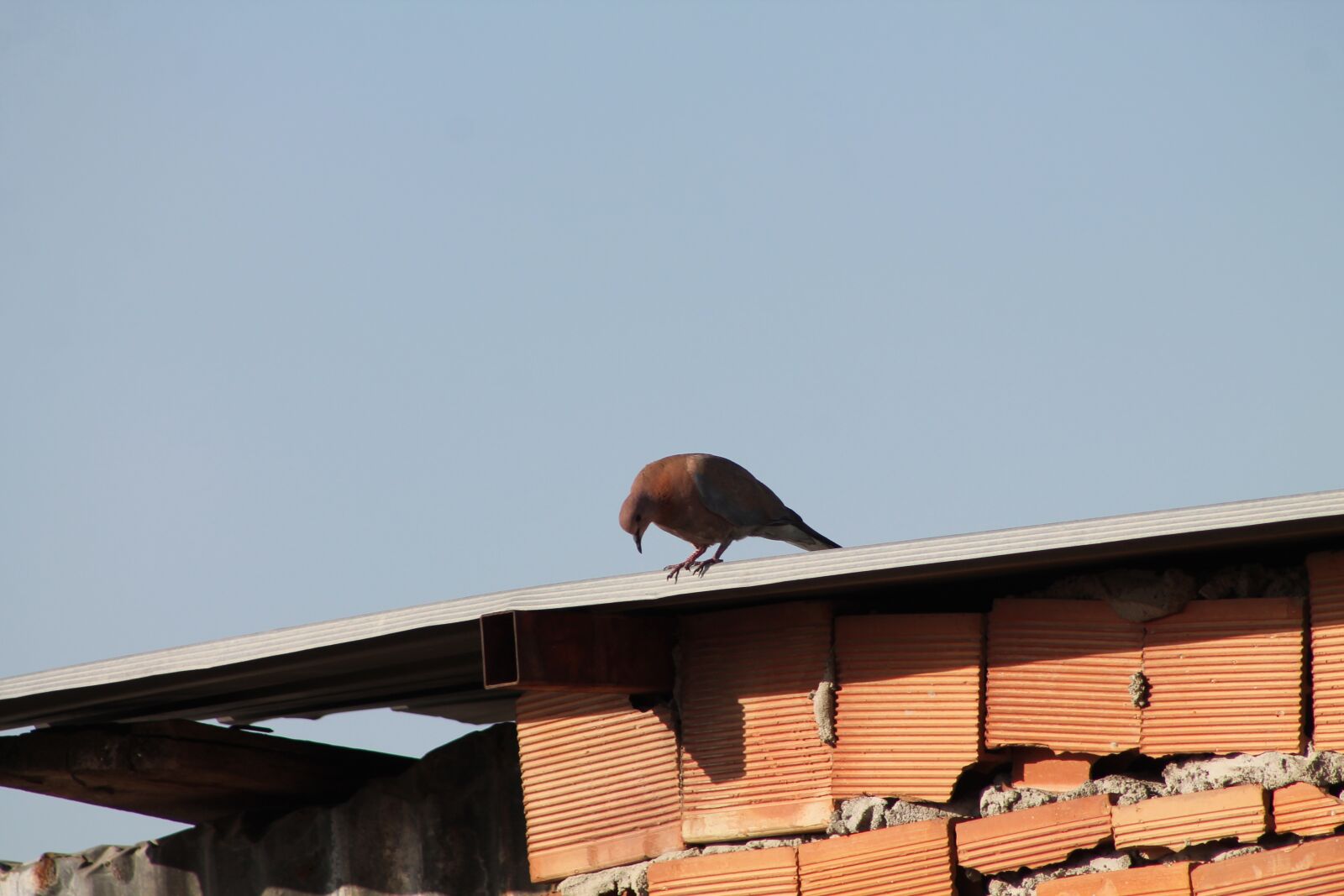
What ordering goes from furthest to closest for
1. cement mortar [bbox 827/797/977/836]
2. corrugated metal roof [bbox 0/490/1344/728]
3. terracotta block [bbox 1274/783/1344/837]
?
1. cement mortar [bbox 827/797/977/836]
2. terracotta block [bbox 1274/783/1344/837]
3. corrugated metal roof [bbox 0/490/1344/728]

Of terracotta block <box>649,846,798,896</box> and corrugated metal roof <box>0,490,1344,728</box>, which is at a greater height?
corrugated metal roof <box>0,490,1344,728</box>

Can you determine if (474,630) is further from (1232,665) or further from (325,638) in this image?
(1232,665)

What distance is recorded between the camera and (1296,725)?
3.80 meters

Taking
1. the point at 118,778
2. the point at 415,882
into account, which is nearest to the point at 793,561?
the point at 415,882

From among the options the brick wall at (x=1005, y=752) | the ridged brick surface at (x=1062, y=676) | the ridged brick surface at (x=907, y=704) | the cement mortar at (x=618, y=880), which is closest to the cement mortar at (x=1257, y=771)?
the brick wall at (x=1005, y=752)

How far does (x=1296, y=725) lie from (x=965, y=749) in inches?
30.0

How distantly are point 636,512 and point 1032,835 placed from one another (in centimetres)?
282

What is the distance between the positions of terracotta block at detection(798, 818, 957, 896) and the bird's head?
98.7 inches

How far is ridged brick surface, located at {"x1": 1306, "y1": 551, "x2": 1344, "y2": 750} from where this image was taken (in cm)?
378

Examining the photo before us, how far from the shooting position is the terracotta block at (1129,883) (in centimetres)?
382

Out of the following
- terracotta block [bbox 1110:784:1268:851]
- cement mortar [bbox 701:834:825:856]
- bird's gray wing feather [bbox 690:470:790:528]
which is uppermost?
bird's gray wing feather [bbox 690:470:790:528]

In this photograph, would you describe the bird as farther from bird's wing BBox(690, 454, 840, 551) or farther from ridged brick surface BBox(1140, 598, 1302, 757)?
ridged brick surface BBox(1140, 598, 1302, 757)

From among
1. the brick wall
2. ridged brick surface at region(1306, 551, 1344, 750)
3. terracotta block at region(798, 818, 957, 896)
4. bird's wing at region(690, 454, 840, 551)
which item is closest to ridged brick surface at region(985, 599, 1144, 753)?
the brick wall

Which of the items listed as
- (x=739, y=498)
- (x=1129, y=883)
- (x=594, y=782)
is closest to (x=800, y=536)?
(x=739, y=498)
